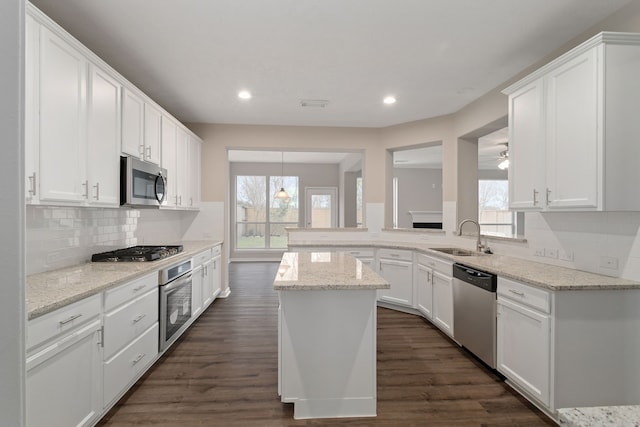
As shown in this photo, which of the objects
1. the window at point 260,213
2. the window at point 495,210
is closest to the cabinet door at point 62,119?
the window at point 260,213

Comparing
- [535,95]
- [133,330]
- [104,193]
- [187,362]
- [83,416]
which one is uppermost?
[535,95]

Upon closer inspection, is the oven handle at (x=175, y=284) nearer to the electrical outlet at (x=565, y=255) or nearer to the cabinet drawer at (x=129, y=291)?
the cabinet drawer at (x=129, y=291)

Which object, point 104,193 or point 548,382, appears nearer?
point 548,382

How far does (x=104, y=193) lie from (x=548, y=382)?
132 inches

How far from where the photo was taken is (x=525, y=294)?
84.4 inches

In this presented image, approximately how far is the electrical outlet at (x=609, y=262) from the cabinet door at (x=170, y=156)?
13.1 feet

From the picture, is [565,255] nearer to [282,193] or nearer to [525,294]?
[525,294]

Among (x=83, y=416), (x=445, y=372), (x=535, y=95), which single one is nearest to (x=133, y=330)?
(x=83, y=416)

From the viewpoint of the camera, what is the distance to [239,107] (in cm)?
398

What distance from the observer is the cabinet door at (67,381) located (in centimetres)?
141

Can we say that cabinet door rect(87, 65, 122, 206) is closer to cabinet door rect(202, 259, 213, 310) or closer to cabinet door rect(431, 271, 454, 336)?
cabinet door rect(202, 259, 213, 310)

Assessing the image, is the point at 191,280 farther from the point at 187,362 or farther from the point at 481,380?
the point at 481,380

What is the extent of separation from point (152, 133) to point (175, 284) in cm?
155

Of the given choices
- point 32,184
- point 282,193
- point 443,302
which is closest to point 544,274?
point 443,302
